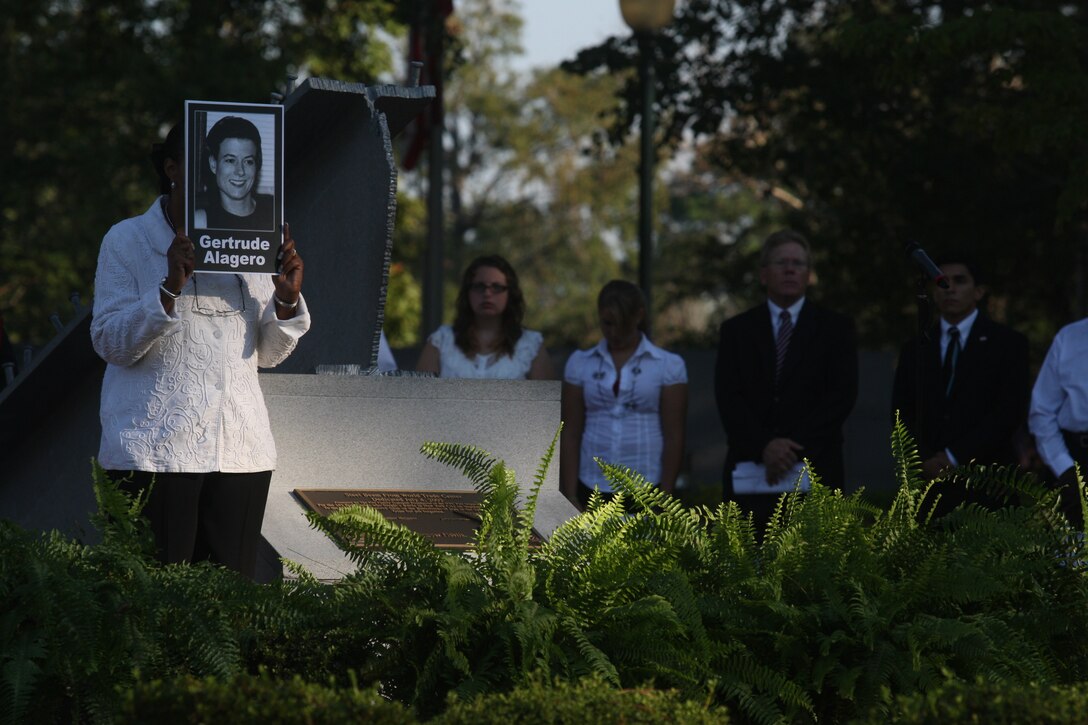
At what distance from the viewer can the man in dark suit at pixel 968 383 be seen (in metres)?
7.55

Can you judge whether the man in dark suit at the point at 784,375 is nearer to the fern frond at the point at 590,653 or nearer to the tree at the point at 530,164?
the fern frond at the point at 590,653

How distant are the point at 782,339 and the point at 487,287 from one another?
149 centimetres

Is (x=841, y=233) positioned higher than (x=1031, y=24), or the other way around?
(x=1031, y=24)

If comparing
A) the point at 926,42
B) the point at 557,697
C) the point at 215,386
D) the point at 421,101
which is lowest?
the point at 557,697

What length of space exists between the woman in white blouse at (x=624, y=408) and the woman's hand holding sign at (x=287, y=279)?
2869mm

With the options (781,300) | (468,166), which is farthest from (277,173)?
(468,166)

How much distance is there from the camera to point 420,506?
6074mm

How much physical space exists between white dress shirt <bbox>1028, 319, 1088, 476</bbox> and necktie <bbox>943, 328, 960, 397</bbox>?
460mm

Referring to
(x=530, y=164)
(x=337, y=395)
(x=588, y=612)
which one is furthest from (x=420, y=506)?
(x=530, y=164)

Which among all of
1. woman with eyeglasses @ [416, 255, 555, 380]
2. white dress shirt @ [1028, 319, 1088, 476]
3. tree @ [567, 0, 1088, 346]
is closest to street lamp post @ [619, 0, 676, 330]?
tree @ [567, 0, 1088, 346]

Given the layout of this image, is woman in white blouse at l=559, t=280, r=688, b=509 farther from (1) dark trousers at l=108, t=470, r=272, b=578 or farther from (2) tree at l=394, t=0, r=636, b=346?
(2) tree at l=394, t=0, r=636, b=346

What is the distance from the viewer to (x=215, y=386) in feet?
16.6

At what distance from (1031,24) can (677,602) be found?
8750 mm

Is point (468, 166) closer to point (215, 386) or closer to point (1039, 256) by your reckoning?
point (1039, 256)
